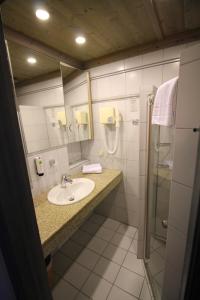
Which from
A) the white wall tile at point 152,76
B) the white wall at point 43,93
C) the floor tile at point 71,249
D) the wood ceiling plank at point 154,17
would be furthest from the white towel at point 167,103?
the floor tile at point 71,249

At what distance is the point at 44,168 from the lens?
160 cm

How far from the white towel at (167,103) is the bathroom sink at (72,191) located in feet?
3.31

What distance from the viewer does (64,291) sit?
4.63 ft

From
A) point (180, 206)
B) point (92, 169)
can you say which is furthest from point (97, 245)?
point (180, 206)

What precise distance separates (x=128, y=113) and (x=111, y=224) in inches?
65.4

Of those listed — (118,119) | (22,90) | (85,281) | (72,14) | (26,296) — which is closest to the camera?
(26,296)

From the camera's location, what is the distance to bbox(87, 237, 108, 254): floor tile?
1.84 m

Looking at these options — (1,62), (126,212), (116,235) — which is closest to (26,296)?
(1,62)

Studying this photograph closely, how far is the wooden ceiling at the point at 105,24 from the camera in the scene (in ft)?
3.35

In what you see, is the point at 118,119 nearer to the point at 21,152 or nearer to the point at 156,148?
the point at 156,148

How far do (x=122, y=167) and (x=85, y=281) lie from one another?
1318mm

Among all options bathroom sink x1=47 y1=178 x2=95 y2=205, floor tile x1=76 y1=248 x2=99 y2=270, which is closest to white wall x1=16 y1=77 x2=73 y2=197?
bathroom sink x1=47 y1=178 x2=95 y2=205

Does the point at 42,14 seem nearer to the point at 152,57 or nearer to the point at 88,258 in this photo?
the point at 152,57

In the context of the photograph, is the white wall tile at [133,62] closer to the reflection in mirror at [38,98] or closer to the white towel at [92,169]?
the reflection in mirror at [38,98]
